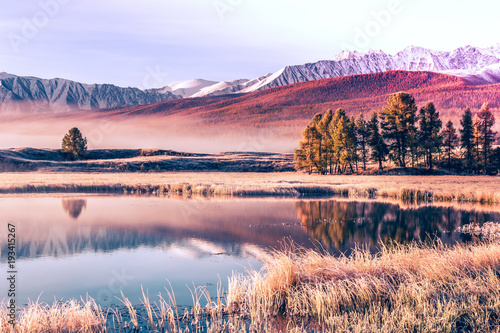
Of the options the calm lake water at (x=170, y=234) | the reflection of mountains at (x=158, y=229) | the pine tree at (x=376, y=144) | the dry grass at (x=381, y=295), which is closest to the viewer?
the dry grass at (x=381, y=295)

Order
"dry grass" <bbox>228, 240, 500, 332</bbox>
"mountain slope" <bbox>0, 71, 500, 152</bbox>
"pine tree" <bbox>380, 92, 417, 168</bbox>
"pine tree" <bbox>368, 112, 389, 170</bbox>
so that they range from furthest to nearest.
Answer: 1. "mountain slope" <bbox>0, 71, 500, 152</bbox>
2. "pine tree" <bbox>368, 112, 389, 170</bbox>
3. "pine tree" <bbox>380, 92, 417, 168</bbox>
4. "dry grass" <bbox>228, 240, 500, 332</bbox>

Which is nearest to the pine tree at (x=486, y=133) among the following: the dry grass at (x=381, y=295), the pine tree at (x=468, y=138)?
the pine tree at (x=468, y=138)

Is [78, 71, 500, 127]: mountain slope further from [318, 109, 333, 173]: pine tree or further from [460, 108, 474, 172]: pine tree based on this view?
[318, 109, 333, 173]: pine tree

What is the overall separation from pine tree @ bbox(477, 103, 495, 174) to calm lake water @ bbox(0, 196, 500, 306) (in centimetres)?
4097

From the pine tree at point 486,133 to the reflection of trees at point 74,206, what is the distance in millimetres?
61312

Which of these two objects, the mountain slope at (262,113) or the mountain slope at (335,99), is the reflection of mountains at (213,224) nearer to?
the mountain slope at (262,113)

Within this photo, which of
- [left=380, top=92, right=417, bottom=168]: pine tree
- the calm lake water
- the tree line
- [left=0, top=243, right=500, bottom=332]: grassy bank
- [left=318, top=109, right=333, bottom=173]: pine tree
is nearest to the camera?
[left=0, top=243, right=500, bottom=332]: grassy bank

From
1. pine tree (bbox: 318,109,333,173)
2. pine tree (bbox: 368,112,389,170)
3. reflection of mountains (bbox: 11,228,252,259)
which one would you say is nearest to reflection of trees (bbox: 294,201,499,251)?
reflection of mountains (bbox: 11,228,252,259)

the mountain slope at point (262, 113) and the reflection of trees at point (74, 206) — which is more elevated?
the mountain slope at point (262, 113)

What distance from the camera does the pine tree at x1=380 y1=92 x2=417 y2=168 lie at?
68.4 metres

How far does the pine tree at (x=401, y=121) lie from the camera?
68375mm

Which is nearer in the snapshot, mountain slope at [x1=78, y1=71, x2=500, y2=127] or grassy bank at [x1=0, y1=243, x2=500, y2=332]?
grassy bank at [x1=0, y1=243, x2=500, y2=332]

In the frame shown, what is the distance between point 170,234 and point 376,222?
43.7 ft

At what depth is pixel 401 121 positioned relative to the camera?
6894 cm
